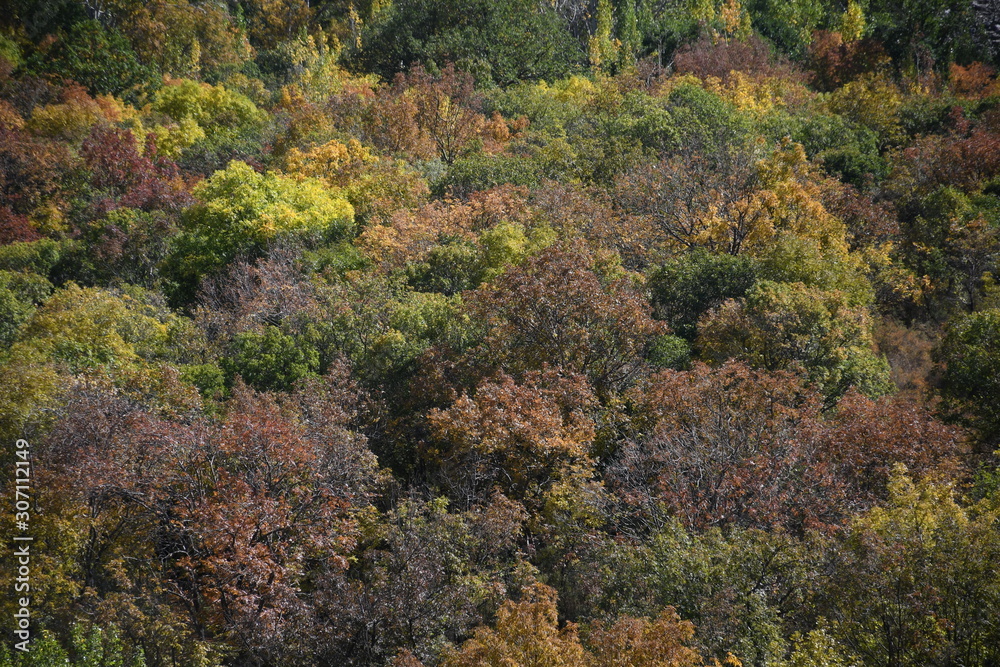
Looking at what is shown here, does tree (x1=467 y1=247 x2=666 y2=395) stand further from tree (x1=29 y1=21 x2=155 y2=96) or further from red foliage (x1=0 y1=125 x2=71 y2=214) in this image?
tree (x1=29 y1=21 x2=155 y2=96)

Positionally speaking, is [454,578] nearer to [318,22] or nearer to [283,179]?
[283,179]

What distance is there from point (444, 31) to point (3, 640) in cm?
5499

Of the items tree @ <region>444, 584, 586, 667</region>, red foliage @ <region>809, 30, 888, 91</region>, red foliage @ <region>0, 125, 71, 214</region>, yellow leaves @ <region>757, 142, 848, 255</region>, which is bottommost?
red foliage @ <region>0, 125, 71, 214</region>

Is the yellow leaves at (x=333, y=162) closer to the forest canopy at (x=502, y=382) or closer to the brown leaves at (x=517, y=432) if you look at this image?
the forest canopy at (x=502, y=382)

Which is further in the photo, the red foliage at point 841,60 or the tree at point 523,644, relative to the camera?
the red foliage at point 841,60

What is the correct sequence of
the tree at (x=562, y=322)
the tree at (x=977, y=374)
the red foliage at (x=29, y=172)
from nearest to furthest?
1. the tree at (x=977, y=374)
2. the tree at (x=562, y=322)
3. the red foliage at (x=29, y=172)

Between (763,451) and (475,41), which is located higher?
(475,41)

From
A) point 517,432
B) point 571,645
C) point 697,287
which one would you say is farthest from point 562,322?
point 571,645

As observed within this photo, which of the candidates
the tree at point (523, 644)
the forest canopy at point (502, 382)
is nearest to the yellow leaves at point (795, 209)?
the forest canopy at point (502, 382)

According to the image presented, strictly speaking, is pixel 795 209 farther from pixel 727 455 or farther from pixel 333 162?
pixel 333 162

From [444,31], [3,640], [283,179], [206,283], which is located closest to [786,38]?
[444,31]

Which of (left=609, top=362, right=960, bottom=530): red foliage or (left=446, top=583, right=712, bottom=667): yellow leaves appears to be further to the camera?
(left=609, top=362, right=960, bottom=530): red foliage

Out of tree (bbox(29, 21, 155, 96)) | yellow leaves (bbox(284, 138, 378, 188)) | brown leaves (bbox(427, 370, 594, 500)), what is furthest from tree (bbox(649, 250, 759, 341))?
tree (bbox(29, 21, 155, 96))

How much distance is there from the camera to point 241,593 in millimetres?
16750
